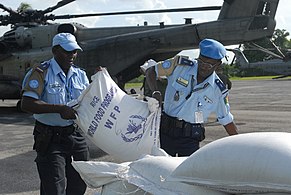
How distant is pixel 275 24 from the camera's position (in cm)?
1307

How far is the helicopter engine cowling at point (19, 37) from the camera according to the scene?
14.3 meters

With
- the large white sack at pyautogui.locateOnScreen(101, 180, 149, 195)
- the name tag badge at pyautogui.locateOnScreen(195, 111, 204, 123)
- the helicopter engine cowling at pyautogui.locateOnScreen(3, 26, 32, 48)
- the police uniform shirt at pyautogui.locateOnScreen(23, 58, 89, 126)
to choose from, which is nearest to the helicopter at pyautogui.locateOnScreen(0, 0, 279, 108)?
the helicopter engine cowling at pyautogui.locateOnScreen(3, 26, 32, 48)

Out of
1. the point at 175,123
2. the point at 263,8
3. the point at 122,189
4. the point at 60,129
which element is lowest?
the point at 122,189

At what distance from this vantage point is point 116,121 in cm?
341

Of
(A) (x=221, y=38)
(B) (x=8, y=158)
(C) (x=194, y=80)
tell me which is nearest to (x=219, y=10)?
(A) (x=221, y=38)

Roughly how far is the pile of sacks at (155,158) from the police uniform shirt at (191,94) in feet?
0.92

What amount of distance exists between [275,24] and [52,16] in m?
6.44

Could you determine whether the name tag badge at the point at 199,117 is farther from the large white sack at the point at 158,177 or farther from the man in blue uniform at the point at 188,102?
the large white sack at the point at 158,177

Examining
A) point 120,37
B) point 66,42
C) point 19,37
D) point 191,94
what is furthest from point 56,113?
point 19,37

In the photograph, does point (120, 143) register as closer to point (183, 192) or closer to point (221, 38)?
point (183, 192)

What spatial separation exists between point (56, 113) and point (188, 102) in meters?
1.02

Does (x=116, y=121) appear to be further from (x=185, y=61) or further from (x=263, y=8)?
(x=263, y=8)

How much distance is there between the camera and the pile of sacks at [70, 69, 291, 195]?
2.37 metres

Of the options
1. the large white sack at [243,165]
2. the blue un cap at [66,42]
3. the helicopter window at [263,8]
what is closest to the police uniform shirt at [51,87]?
the blue un cap at [66,42]
